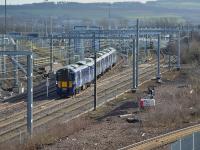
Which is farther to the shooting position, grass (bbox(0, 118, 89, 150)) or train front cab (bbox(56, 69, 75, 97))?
train front cab (bbox(56, 69, 75, 97))

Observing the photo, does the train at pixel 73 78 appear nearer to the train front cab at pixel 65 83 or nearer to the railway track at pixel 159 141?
the train front cab at pixel 65 83

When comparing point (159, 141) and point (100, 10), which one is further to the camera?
point (100, 10)

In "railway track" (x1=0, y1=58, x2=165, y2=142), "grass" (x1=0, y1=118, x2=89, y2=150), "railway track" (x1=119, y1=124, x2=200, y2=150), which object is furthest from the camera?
"railway track" (x1=0, y1=58, x2=165, y2=142)

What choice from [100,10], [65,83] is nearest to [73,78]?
[65,83]

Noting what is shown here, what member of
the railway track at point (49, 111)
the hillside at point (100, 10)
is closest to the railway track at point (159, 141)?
the railway track at point (49, 111)

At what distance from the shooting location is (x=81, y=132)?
17.0 meters

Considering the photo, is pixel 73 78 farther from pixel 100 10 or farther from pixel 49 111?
pixel 100 10

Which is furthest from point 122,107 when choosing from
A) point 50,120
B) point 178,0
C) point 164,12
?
point 178,0

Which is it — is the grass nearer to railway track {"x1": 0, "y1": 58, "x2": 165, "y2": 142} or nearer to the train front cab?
railway track {"x1": 0, "y1": 58, "x2": 165, "y2": 142}

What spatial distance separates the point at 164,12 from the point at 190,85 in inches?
4604

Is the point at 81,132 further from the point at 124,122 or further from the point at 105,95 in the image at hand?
the point at 105,95

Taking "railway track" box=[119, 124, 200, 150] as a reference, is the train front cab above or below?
above

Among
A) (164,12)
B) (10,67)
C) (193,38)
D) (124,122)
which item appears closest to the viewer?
(124,122)

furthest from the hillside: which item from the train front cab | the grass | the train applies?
the grass
